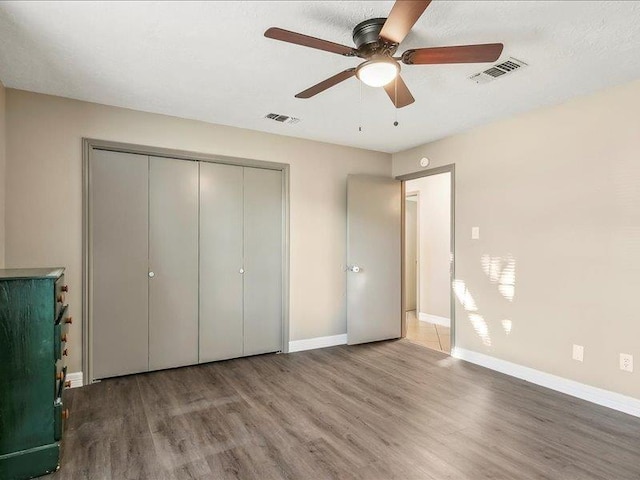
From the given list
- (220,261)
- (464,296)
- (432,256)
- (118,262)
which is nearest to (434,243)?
(432,256)

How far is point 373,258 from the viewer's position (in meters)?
4.63

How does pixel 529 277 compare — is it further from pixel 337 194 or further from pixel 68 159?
pixel 68 159

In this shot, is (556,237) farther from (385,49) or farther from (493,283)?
(385,49)

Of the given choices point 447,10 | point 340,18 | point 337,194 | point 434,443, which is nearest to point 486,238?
point 337,194

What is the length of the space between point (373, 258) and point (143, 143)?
2.85 meters

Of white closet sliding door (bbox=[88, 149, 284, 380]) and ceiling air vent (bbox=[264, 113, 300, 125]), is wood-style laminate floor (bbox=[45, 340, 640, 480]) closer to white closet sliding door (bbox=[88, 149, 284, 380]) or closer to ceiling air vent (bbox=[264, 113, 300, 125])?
white closet sliding door (bbox=[88, 149, 284, 380])

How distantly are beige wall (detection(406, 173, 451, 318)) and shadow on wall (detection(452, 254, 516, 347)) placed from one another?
5.01ft

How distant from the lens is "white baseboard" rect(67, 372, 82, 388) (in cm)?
311

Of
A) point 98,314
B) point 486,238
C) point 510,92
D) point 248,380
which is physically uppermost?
point 510,92

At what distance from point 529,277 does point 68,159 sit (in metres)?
4.22

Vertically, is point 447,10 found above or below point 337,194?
above

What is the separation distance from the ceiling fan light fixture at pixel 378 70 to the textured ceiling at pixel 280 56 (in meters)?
0.26

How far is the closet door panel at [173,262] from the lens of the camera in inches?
139

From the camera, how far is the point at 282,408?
2.79 meters
